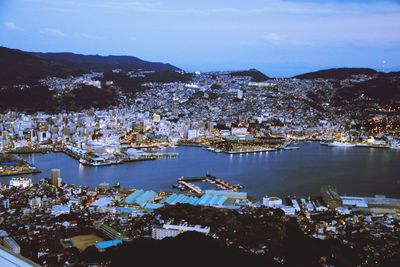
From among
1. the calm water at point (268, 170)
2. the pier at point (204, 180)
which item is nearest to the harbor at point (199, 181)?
the pier at point (204, 180)

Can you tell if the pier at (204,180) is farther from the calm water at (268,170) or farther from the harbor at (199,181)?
the calm water at (268,170)

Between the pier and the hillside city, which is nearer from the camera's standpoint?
the hillside city

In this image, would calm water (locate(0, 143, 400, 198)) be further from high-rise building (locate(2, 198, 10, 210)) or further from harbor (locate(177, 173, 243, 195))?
high-rise building (locate(2, 198, 10, 210))

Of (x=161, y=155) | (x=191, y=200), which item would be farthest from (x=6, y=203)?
(x=161, y=155)

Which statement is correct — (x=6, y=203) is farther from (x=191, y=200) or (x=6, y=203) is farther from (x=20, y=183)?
(x=191, y=200)

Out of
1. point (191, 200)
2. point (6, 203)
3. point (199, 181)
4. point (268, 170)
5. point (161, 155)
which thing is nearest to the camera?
point (6, 203)

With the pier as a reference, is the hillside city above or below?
above

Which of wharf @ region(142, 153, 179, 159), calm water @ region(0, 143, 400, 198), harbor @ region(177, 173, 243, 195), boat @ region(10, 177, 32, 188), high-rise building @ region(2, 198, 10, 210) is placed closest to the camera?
high-rise building @ region(2, 198, 10, 210)

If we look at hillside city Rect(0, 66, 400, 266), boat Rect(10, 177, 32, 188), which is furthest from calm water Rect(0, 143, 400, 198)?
boat Rect(10, 177, 32, 188)
